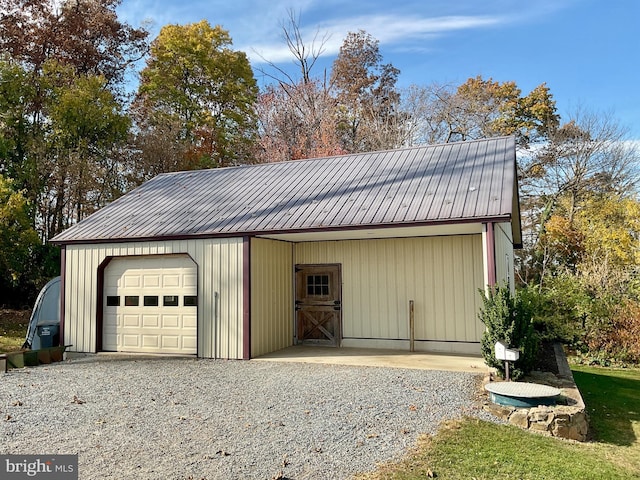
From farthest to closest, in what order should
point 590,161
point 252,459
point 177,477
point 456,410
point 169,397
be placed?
point 590,161 < point 169,397 < point 456,410 < point 252,459 < point 177,477

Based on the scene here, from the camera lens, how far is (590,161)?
66.5 ft

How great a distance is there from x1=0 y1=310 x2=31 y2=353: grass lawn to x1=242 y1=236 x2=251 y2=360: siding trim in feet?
22.5

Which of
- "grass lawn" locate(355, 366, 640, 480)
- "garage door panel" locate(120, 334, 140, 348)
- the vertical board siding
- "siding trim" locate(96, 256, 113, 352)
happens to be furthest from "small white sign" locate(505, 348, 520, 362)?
"siding trim" locate(96, 256, 113, 352)

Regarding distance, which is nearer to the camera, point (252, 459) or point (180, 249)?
point (252, 459)

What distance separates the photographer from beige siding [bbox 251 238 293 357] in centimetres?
933

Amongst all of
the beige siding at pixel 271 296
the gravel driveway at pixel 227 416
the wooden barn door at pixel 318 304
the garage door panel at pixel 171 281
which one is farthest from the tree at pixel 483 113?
the gravel driveway at pixel 227 416

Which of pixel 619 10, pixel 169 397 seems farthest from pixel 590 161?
pixel 169 397

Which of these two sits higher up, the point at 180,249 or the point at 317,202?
the point at 317,202

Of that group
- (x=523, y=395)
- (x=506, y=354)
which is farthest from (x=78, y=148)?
(x=523, y=395)

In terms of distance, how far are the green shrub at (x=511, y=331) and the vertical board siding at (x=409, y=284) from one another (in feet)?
8.46

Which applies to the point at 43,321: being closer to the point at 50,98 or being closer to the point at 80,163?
the point at 80,163

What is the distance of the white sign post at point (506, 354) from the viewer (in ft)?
20.4

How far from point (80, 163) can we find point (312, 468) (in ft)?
52.6

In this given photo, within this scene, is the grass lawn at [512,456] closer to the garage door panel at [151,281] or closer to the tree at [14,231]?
the garage door panel at [151,281]
